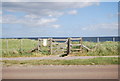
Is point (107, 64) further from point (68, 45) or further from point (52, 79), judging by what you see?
point (68, 45)

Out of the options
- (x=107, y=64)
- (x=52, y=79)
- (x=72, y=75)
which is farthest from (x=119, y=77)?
(x=107, y=64)

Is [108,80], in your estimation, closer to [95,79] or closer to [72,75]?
[95,79]

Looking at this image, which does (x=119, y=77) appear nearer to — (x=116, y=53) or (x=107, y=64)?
(x=107, y=64)

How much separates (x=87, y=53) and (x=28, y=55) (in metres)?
5.19

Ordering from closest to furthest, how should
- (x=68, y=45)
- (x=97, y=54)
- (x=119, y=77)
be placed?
(x=119, y=77)
(x=97, y=54)
(x=68, y=45)

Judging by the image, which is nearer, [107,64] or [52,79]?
[52,79]

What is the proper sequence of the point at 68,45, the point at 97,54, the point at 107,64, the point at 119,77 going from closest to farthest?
Result: the point at 119,77 → the point at 107,64 → the point at 97,54 → the point at 68,45

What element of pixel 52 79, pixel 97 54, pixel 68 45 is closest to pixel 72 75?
pixel 52 79

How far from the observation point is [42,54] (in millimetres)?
23812

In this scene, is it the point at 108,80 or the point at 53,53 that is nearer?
the point at 108,80

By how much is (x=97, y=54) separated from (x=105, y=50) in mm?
1334

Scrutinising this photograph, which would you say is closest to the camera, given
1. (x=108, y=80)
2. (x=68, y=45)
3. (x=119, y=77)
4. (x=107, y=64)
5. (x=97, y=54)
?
(x=108, y=80)

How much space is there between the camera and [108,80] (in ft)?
34.1

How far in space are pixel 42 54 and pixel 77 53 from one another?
126 inches
